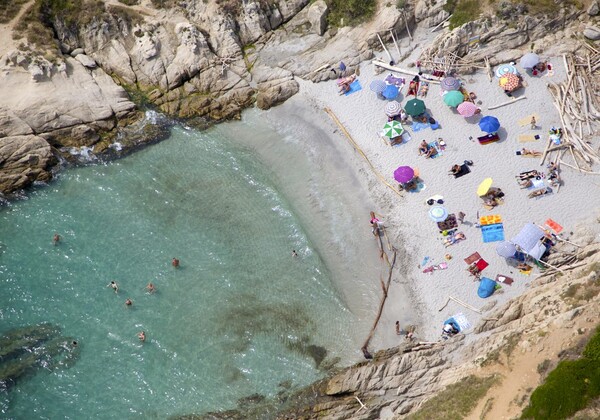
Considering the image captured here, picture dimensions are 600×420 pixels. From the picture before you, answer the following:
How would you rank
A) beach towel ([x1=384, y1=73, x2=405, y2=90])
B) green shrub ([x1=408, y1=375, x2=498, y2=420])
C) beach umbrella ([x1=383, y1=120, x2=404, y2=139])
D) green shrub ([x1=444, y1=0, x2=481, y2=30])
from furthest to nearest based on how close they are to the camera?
green shrub ([x1=444, y1=0, x2=481, y2=30])
beach towel ([x1=384, y1=73, x2=405, y2=90])
beach umbrella ([x1=383, y1=120, x2=404, y2=139])
green shrub ([x1=408, y1=375, x2=498, y2=420])

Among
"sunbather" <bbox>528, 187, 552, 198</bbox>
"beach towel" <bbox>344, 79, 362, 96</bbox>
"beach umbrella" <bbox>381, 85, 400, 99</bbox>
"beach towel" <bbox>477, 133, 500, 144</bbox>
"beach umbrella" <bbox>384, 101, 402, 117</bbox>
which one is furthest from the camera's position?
"beach towel" <bbox>344, 79, 362, 96</bbox>

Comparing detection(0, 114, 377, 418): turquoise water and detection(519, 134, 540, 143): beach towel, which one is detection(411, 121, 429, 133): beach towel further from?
detection(0, 114, 377, 418): turquoise water

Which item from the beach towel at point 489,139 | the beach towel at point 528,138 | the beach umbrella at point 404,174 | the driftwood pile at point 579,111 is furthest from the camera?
the beach towel at point 489,139

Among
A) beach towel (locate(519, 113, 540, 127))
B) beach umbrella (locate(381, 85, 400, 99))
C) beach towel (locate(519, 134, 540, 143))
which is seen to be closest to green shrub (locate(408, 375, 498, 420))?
beach towel (locate(519, 134, 540, 143))

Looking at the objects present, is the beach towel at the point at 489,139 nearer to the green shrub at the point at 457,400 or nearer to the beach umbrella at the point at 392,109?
the beach umbrella at the point at 392,109

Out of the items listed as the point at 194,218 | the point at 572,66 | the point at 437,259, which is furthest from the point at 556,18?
the point at 194,218

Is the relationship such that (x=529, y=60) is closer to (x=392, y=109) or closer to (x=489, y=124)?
→ (x=489, y=124)

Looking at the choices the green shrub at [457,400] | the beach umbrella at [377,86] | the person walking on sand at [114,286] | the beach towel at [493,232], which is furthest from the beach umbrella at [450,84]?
the person walking on sand at [114,286]
